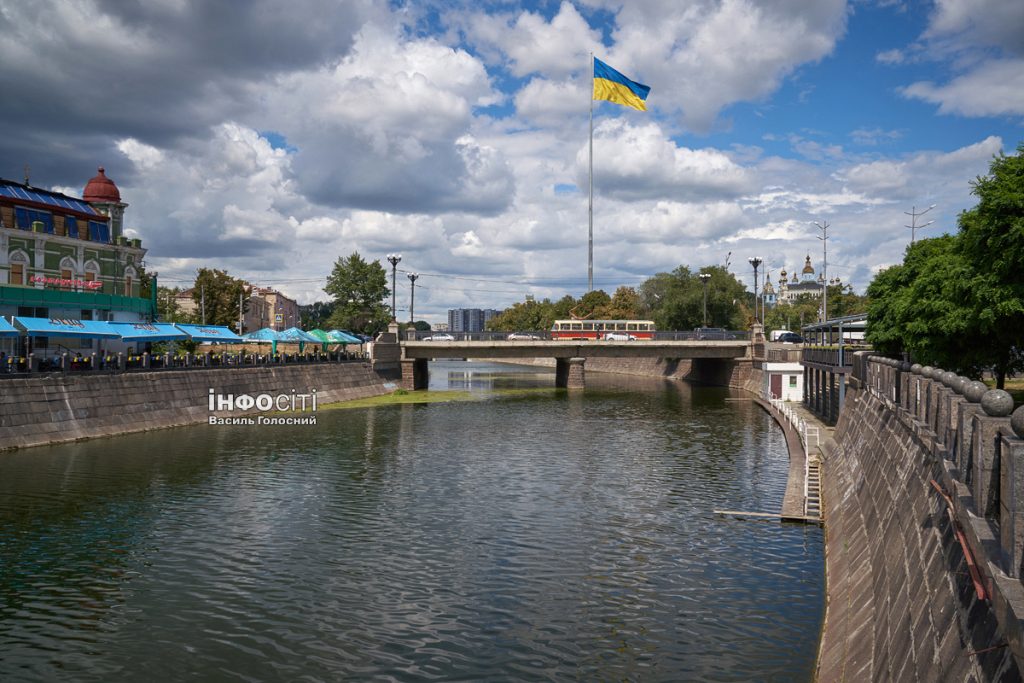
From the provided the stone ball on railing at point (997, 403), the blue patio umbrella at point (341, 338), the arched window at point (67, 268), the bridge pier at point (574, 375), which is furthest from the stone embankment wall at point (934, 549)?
the bridge pier at point (574, 375)

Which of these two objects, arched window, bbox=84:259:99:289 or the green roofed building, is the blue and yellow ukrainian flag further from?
arched window, bbox=84:259:99:289

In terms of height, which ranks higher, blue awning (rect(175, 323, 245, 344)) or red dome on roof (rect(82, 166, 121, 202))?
red dome on roof (rect(82, 166, 121, 202))

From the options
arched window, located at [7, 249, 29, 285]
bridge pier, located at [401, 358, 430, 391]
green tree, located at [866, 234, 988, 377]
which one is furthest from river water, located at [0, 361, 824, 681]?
bridge pier, located at [401, 358, 430, 391]

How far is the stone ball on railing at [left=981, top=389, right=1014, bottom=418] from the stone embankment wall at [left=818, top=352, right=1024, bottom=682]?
0.05 feet

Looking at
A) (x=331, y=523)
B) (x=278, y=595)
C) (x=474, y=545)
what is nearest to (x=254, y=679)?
(x=278, y=595)

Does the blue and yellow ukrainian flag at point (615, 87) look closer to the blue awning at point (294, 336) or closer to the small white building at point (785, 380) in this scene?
the small white building at point (785, 380)

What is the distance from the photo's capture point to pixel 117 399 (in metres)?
48.7

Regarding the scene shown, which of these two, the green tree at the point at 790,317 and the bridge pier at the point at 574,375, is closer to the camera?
the bridge pier at the point at 574,375

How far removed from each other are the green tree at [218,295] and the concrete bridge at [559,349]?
37.2 meters

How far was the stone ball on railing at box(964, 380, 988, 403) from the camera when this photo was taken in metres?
12.7

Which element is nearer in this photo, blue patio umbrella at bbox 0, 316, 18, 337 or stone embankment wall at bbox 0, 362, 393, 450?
stone embankment wall at bbox 0, 362, 393, 450

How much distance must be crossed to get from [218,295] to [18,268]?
48.0 m

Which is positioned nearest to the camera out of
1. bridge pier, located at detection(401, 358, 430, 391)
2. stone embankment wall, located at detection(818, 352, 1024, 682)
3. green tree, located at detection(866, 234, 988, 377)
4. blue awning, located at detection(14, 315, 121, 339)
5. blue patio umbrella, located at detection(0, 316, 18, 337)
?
stone embankment wall, located at detection(818, 352, 1024, 682)

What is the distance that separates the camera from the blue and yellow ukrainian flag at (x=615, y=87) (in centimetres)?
8750
